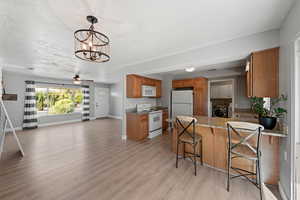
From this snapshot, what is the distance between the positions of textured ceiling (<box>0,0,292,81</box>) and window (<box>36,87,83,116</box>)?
386cm

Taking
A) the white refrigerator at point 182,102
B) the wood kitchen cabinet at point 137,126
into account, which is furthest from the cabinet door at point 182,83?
the wood kitchen cabinet at point 137,126

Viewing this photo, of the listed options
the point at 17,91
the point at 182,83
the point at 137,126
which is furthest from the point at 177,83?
the point at 17,91

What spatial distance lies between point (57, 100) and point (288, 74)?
827cm

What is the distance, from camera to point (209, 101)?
14.9ft

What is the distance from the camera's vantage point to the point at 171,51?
9.53 ft

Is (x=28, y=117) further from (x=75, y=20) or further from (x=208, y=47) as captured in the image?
(x=208, y=47)

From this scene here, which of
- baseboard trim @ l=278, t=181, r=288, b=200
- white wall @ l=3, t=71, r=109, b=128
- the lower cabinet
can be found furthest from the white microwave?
white wall @ l=3, t=71, r=109, b=128

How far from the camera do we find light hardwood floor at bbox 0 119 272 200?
1709 millimetres

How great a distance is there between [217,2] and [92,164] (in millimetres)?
3369

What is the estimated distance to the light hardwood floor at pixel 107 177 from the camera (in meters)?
1.71

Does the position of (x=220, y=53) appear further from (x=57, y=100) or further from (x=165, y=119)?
(x=57, y=100)

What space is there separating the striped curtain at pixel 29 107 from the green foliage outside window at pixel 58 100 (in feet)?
1.16

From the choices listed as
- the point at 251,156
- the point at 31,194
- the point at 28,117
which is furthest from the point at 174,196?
the point at 28,117

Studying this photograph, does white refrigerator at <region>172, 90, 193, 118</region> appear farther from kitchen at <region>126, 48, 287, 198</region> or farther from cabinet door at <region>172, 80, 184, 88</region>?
cabinet door at <region>172, 80, 184, 88</region>
